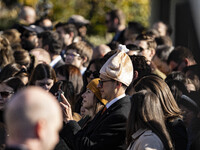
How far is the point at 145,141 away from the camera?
3.55 metres

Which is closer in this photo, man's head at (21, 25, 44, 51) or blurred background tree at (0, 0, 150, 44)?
man's head at (21, 25, 44, 51)

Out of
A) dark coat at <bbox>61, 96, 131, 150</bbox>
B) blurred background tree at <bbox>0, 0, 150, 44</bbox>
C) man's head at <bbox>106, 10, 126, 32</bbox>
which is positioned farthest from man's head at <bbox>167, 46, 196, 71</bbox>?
blurred background tree at <bbox>0, 0, 150, 44</bbox>

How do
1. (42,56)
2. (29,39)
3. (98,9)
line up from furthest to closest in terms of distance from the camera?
1. (98,9)
2. (29,39)
3. (42,56)

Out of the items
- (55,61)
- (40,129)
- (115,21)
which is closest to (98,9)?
(115,21)

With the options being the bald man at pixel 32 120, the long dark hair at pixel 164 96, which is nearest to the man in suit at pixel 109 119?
the long dark hair at pixel 164 96

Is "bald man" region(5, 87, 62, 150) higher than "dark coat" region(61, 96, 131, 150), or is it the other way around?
"bald man" region(5, 87, 62, 150)

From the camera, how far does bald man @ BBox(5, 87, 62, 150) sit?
80.8 inches

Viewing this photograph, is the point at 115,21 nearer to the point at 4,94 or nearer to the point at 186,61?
the point at 186,61

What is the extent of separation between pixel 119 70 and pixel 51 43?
4.13 m

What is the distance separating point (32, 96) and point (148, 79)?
87.7 inches

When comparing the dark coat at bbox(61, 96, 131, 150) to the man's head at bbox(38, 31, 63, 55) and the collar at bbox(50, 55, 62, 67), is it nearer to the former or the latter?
the collar at bbox(50, 55, 62, 67)

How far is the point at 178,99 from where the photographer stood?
→ 4.82 m

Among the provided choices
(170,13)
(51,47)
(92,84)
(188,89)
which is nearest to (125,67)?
(92,84)

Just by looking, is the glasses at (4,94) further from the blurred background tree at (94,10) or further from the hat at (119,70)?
the blurred background tree at (94,10)
